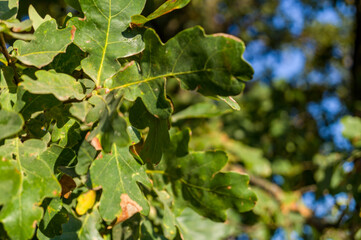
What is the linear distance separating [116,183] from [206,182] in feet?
0.80

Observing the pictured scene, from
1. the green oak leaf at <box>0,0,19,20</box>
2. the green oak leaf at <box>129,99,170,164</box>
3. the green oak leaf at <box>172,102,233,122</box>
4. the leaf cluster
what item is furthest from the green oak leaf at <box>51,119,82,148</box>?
the green oak leaf at <box>172,102,233,122</box>

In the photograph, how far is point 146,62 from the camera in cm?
68

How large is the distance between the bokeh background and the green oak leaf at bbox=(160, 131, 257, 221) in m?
0.31

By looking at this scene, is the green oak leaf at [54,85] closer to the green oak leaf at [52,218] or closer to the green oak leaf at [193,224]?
the green oak leaf at [52,218]

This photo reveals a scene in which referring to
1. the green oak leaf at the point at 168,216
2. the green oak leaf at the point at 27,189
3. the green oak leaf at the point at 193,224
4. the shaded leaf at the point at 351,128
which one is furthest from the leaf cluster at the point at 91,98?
the shaded leaf at the point at 351,128

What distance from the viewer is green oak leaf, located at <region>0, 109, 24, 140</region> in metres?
0.57

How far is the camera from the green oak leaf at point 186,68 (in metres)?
0.61

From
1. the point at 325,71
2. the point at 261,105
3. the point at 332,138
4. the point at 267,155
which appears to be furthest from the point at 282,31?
the point at 267,155

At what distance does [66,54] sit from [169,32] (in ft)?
17.1

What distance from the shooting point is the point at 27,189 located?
1.94ft

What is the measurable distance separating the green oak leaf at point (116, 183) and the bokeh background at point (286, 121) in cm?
32

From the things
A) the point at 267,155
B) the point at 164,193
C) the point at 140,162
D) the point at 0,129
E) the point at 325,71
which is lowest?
the point at 325,71

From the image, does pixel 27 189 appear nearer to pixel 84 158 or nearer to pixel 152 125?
pixel 84 158

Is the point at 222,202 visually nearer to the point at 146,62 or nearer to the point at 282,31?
the point at 146,62
